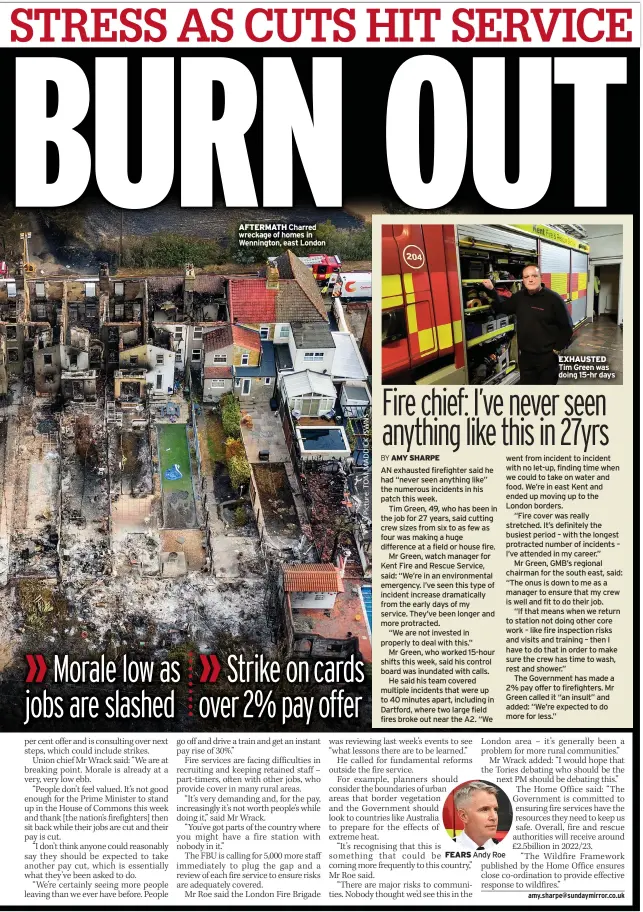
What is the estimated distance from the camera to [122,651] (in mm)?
37594

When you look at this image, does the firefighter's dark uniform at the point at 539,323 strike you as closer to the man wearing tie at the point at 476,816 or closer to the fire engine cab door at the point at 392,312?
the fire engine cab door at the point at 392,312

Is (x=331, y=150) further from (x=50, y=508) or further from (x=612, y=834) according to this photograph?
(x=612, y=834)

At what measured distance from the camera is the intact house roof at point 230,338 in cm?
4528

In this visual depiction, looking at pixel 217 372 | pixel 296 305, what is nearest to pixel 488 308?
pixel 296 305

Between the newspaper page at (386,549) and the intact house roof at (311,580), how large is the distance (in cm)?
10

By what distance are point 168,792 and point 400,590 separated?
7918 millimetres

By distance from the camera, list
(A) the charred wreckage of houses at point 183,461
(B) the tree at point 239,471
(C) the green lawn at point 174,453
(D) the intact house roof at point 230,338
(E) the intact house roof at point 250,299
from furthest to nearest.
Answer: (E) the intact house roof at point 250,299 → (D) the intact house roof at point 230,338 → (C) the green lawn at point 174,453 → (B) the tree at point 239,471 → (A) the charred wreckage of houses at point 183,461

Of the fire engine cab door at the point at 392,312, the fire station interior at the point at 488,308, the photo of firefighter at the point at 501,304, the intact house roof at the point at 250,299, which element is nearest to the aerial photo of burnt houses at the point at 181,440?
the intact house roof at the point at 250,299

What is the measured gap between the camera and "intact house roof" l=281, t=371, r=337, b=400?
44312mm

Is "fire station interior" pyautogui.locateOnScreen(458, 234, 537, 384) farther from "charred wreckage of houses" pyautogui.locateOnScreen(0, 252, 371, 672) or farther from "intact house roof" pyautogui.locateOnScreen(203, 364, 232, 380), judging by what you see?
"intact house roof" pyautogui.locateOnScreen(203, 364, 232, 380)

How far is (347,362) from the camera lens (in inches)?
1804

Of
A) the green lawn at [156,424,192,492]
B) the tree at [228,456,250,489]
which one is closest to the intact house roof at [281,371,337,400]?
the tree at [228,456,250,489]

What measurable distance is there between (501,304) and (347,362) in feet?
33.4

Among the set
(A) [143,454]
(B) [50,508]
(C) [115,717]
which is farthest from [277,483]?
(C) [115,717]
